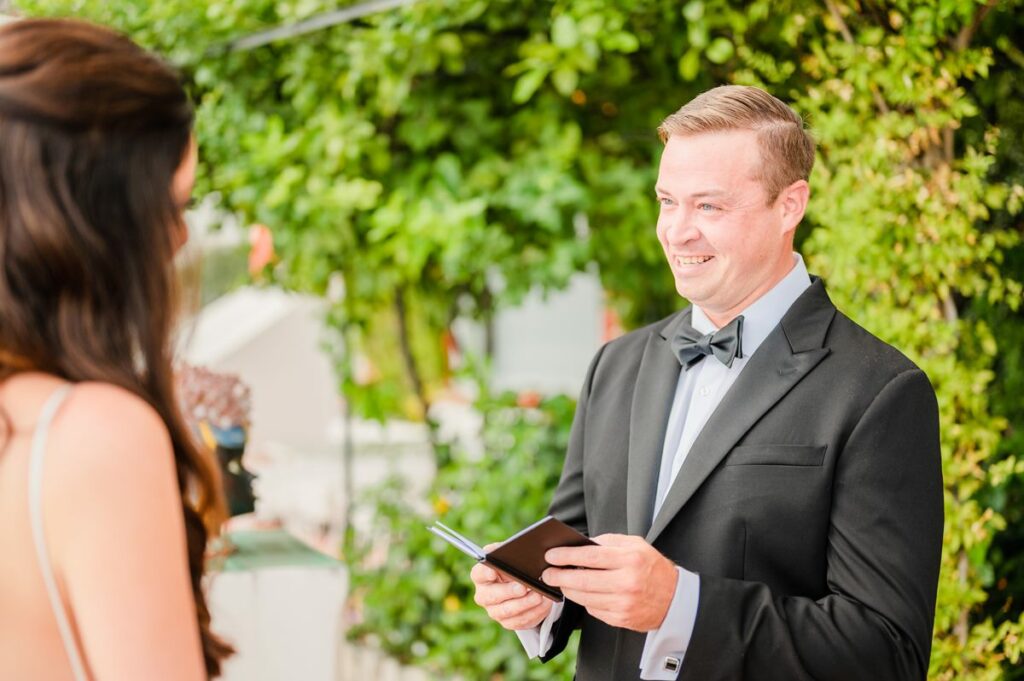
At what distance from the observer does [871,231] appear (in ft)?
7.57

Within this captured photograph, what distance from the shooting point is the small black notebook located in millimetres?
1472

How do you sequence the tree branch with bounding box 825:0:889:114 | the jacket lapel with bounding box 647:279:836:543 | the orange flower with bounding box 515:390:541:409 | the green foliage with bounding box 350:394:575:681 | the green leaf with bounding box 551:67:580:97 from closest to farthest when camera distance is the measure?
the jacket lapel with bounding box 647:279:836:543
the tree branch with bounding box 825:0:889:114
the green leaf with bounding box 551:67:580:97
the green foliage with bounding box 350:394:575:681
the orange flower with bounding box 515:390:541:409

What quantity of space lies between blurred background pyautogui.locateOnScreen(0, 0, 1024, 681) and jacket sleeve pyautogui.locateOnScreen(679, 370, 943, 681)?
32.2 inches

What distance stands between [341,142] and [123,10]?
972mm

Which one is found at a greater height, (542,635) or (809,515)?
(809,515)

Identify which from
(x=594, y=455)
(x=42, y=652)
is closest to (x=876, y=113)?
(x=594, y=455)

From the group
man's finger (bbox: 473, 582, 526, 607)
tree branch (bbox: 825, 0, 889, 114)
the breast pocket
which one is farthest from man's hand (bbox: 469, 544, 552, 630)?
tree branch (bbox: 825, 0, 889, 114)

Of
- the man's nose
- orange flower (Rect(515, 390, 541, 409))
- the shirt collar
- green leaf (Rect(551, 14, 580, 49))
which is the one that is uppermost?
green leaf (Rect(551, 14, 580, 49))

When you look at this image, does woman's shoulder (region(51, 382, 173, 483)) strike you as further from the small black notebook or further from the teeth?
the teeth

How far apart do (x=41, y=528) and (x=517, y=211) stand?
2.49 metres

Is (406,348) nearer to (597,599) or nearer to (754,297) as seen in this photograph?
(754,297)

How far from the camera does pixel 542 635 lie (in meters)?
1.79

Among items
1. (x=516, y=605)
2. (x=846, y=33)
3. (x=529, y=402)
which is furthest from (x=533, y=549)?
(x=529, y=402)

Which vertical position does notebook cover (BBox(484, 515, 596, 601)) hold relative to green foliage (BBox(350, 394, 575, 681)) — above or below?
above
